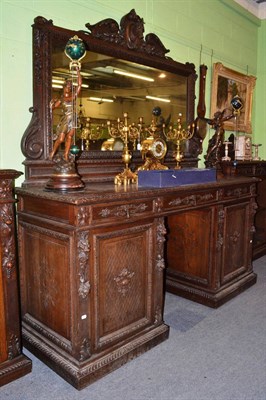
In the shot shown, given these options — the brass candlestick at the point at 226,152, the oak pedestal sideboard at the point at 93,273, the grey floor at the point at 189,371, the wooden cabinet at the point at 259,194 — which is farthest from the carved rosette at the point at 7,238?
the brass candlestick at the point at 226,152

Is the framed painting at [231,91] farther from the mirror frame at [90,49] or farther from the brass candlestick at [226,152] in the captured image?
the mirror frame at [90,49]

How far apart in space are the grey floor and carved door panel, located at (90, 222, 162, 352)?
24cm

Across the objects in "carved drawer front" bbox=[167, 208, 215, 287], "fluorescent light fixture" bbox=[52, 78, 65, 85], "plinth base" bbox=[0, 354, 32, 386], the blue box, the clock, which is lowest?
"plinth base" bbox=[0, 354, 32, 386]

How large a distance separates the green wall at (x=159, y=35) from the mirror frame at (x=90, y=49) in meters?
0.07

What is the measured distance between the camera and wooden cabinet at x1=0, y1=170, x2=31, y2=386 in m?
2.22

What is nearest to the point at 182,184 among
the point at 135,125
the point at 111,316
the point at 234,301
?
the point at 135,125

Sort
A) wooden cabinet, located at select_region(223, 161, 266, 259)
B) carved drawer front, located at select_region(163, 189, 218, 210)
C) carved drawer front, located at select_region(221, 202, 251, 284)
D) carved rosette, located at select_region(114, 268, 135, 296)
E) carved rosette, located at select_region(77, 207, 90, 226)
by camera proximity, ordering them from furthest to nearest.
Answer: wooden cabinet, located at select_region(223, 161, 266, 259)
carved drawer front, located at select_region(221, 202, 251, 284)
carved drawer front, located at select_region(163, 189, 218, 210)
carved rosette, located at select_region(114, 268, 135, 296)
carved rosette, located at select_region(77, 207, 90, 226)

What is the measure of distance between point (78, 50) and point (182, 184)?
4.19ft

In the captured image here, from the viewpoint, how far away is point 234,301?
3580 millimetres

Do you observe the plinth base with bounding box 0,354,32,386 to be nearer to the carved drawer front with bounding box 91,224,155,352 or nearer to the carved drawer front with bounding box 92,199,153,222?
the carved drawer front with bounding box 91,224,155,352

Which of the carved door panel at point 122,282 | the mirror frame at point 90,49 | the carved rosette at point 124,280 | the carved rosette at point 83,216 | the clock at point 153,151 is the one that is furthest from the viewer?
the clock at point 153,151

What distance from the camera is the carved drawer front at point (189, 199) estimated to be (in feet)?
8.92

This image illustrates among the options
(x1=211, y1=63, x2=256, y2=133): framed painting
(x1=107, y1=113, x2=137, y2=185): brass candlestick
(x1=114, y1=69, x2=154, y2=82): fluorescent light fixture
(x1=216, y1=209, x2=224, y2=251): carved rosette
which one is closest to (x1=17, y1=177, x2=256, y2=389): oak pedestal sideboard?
(x1=107, y1=113, x2=137, y2=185): brass candlestick

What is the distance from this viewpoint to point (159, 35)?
3678mm
